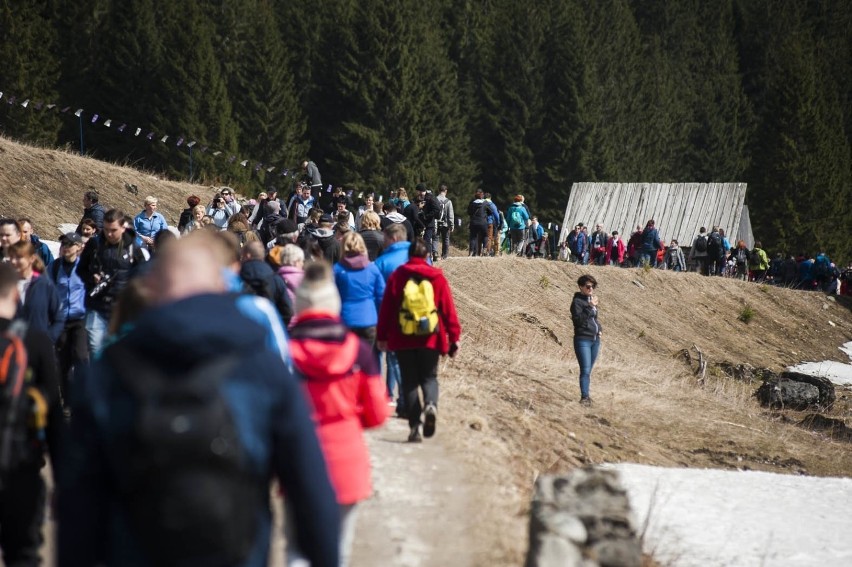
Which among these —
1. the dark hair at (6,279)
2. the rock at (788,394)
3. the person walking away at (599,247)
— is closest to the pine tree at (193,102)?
the person walking away at (599,247)

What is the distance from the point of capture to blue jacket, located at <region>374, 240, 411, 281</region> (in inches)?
461

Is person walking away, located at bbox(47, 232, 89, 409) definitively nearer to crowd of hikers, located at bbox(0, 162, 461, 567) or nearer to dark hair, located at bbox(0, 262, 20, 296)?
crowd of hikers, located at bbox(0, 162, 461, 567)

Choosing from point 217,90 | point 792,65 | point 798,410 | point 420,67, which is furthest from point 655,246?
point 792,65

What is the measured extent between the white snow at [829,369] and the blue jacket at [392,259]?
24.8 m

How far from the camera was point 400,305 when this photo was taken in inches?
404

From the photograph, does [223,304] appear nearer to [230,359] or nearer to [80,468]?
[230,359]

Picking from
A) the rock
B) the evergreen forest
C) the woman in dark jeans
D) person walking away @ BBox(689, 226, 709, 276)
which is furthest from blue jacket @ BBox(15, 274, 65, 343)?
person walking away @ BBox(689, 226, 709, 276)

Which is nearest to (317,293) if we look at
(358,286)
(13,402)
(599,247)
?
(13,402)

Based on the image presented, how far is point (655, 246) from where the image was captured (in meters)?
41.8

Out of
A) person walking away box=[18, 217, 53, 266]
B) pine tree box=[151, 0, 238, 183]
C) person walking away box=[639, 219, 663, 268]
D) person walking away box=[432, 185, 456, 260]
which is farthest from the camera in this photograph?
pine tree box=[151, 0, 238, 183]

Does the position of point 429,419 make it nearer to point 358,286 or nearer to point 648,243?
point 358,286

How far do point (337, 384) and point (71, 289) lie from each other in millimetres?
6277

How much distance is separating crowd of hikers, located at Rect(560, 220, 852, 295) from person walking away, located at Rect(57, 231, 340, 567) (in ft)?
122

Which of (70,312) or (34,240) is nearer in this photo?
(70,312)
